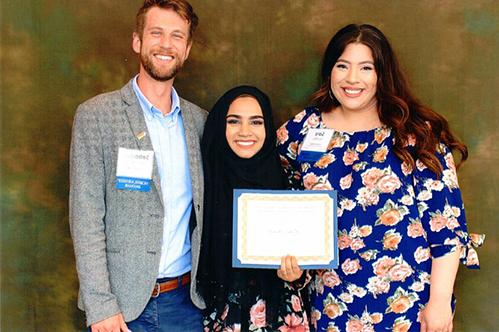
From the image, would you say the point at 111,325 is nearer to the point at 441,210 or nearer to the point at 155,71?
the point at 155,71

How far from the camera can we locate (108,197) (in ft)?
6.81

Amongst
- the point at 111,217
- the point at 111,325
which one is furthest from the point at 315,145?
the point at 111,325

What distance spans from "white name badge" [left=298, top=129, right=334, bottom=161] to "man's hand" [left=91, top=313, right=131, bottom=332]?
100 centimetres

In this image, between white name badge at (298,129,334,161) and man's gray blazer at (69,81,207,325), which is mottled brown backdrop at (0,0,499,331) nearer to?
white name badge at (298,129,334,161)

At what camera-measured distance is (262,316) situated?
2172mm

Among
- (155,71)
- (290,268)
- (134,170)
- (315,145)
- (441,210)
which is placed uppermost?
(155,71)

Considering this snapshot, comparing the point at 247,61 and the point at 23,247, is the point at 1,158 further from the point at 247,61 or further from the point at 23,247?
the point at 247,61

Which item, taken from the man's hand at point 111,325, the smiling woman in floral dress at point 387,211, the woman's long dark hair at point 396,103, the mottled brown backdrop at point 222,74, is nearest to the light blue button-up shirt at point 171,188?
the man's hand at point 111,325

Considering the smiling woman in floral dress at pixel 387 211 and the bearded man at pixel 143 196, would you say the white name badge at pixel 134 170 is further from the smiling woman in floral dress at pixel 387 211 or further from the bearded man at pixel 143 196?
the smiling woman in floral dress at pixel 387 211

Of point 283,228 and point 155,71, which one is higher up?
point 155,71

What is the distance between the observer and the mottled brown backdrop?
2.73m

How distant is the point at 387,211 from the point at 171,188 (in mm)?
880

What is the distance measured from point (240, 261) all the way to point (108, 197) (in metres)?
0.58

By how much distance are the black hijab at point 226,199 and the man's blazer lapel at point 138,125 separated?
0.74 ft
